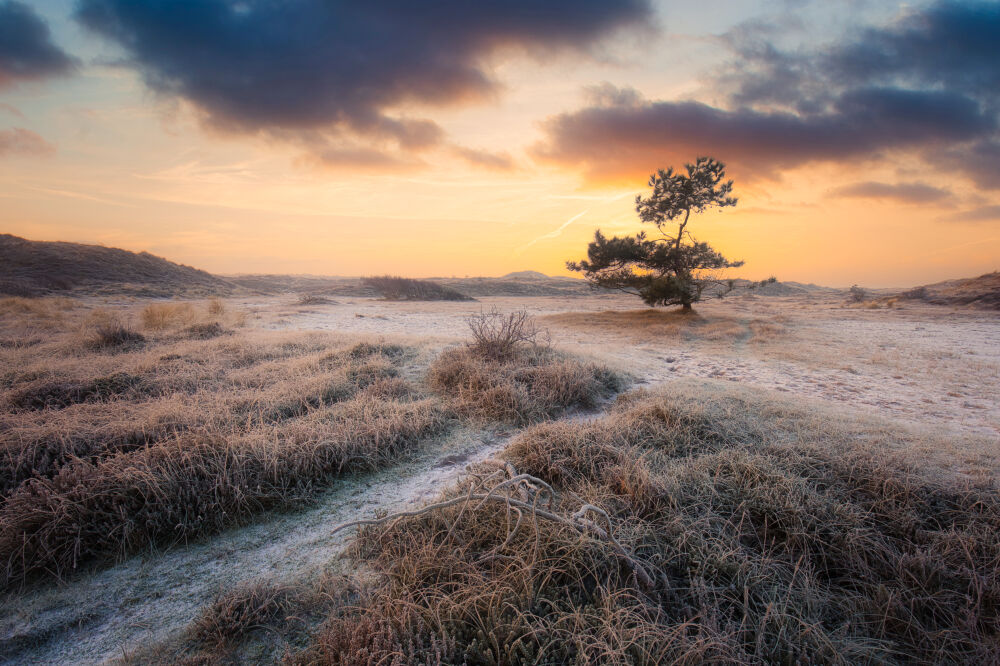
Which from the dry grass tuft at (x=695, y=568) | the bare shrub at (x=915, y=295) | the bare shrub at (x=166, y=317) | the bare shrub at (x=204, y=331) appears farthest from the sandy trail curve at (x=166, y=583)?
the bare shrub at (x=915, y=295)

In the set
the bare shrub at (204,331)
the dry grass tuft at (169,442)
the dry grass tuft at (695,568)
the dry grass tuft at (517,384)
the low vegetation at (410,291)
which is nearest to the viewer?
the dry grass tuft at (695,568)

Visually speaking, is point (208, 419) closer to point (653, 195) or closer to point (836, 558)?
point (836, 558)

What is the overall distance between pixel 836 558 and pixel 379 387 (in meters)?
4.74

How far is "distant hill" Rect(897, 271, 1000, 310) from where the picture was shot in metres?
18.7

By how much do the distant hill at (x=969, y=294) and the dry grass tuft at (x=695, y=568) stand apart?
2442 cm

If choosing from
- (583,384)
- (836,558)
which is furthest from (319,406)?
(836,558)

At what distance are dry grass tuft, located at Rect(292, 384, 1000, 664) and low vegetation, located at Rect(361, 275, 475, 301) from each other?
27.3 metres

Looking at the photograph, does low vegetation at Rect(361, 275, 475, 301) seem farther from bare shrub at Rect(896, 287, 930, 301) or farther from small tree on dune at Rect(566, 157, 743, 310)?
bare shrub at Rect(896, 287, 930, 301)

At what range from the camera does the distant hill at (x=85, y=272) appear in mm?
23062

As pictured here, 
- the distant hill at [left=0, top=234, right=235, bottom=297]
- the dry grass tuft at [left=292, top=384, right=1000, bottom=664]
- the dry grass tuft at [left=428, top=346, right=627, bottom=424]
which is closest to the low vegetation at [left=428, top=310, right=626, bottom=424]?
the dry grass tuft at [left=428, top=346, right=627, bottom=424]

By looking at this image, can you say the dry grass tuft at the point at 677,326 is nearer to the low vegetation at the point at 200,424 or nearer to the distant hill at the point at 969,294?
the low vegetation at the point at 200,424

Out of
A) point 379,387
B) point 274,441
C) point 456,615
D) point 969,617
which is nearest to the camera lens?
point 456,615

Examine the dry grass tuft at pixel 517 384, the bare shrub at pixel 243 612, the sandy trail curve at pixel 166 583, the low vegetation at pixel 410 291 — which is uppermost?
the low vegetation at pixel 410 291

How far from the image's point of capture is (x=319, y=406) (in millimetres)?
4777
